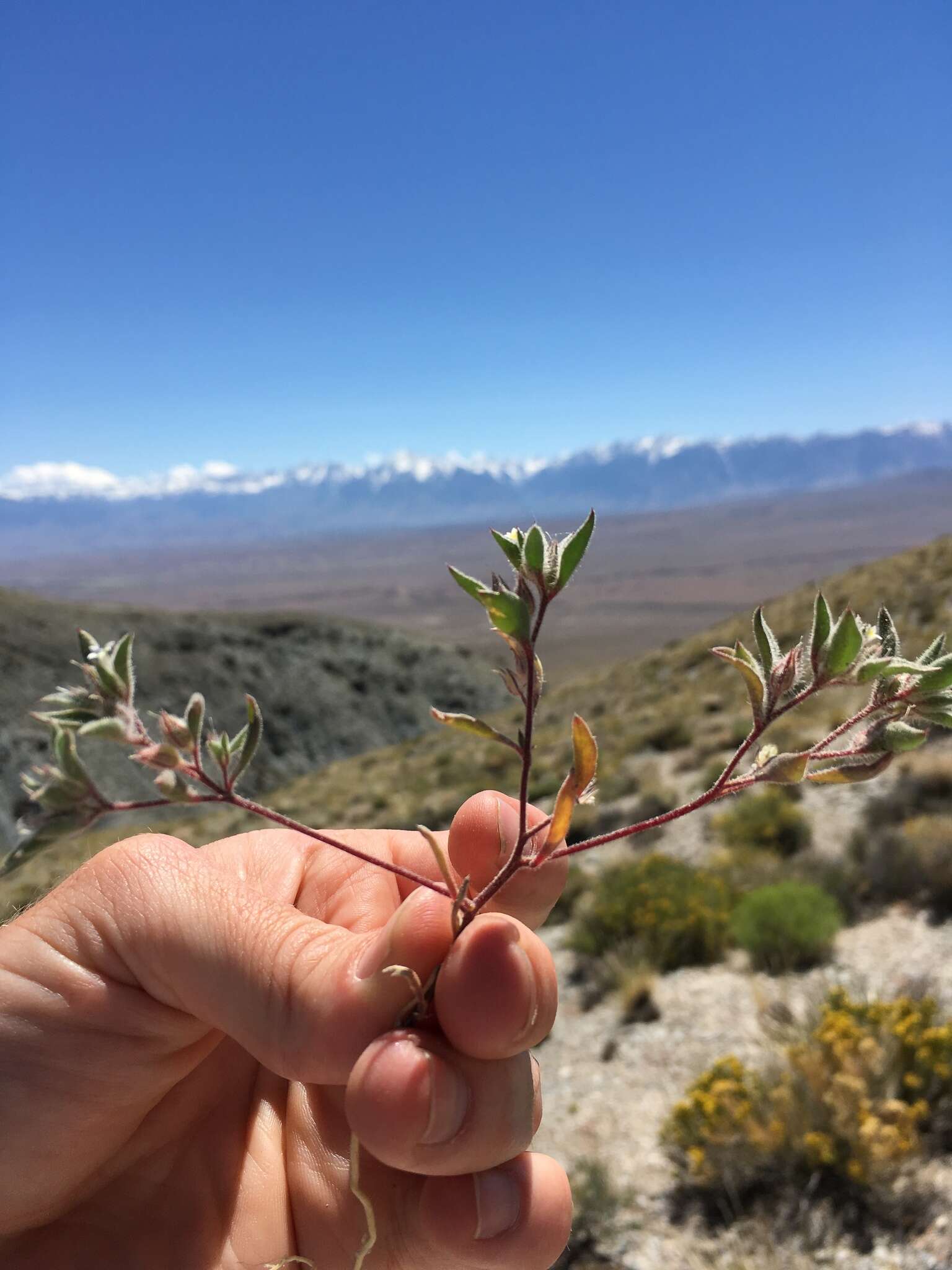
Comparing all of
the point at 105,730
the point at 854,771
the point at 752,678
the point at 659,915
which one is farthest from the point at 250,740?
the point at 659,915

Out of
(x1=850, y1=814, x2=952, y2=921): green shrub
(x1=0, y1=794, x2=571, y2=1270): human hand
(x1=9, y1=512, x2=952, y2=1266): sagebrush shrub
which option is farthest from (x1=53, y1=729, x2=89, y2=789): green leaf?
(x1=850, y1=814, x2=952, y2=921): green shrub

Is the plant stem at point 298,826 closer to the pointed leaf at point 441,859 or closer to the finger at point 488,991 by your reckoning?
the pointed leaf at point 441,859

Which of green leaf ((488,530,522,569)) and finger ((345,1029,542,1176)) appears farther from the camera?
finger ((345,1029,542,1176))

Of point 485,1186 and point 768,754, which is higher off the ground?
point 768,754

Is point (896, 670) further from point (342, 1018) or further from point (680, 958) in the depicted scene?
point (680, 958)

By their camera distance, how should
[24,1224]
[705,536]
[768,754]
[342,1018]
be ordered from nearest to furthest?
[768,754] → [342,1018] → [24,1224] → [705,536]

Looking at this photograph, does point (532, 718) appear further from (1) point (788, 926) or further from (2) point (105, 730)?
(1) point (788, 926)

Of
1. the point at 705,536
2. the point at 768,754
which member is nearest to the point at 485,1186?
the point at 768,754

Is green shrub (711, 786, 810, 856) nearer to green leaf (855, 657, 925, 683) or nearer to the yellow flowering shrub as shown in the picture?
the yellow flowering shrub
